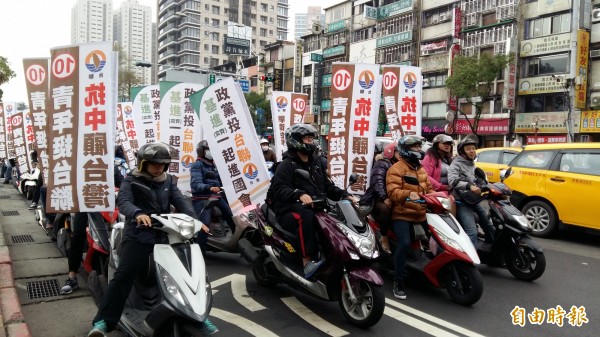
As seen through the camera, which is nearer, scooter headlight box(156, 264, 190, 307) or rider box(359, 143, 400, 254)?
scooter headlight box(156, 264, 190, 307)

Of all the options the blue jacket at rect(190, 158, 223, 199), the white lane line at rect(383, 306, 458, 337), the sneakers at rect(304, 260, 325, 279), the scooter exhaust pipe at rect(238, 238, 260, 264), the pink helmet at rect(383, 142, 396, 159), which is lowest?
the white lane line at rect(383, 306, 458, 337)

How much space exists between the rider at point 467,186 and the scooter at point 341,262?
1.73 meters

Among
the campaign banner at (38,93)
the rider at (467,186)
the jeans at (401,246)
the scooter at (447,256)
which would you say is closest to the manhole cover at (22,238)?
the campaign banner at (38,93)

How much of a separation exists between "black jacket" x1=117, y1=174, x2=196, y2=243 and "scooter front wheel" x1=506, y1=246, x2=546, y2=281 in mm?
4381

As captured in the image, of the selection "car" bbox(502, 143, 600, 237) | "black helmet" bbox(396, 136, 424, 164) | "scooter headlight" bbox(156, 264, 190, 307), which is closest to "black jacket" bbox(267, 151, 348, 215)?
"black helmet" bbox(396, 136, 424, 164)

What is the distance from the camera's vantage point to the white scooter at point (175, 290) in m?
3.33

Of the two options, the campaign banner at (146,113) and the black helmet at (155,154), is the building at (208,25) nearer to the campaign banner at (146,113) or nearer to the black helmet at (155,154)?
the campaign banner at (146,113)

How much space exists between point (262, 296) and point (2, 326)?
8.22 ft

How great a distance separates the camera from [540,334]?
178 inches

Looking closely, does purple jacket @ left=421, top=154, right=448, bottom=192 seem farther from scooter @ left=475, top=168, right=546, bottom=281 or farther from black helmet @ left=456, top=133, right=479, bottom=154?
scooter @ left=475, top=168, right=546, bottom=281

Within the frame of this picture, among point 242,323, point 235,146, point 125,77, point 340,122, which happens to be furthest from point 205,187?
point 125,77

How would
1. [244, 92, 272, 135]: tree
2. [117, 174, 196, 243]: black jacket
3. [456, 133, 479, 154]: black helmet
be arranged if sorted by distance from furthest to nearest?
[244, 92, 272, 135]: tree < [456, 133, 479, 154]: black helmet < [117, 174, 196, 243]: black jacket

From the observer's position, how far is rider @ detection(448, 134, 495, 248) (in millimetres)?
6129

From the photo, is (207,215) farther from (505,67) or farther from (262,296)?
(505,67)
